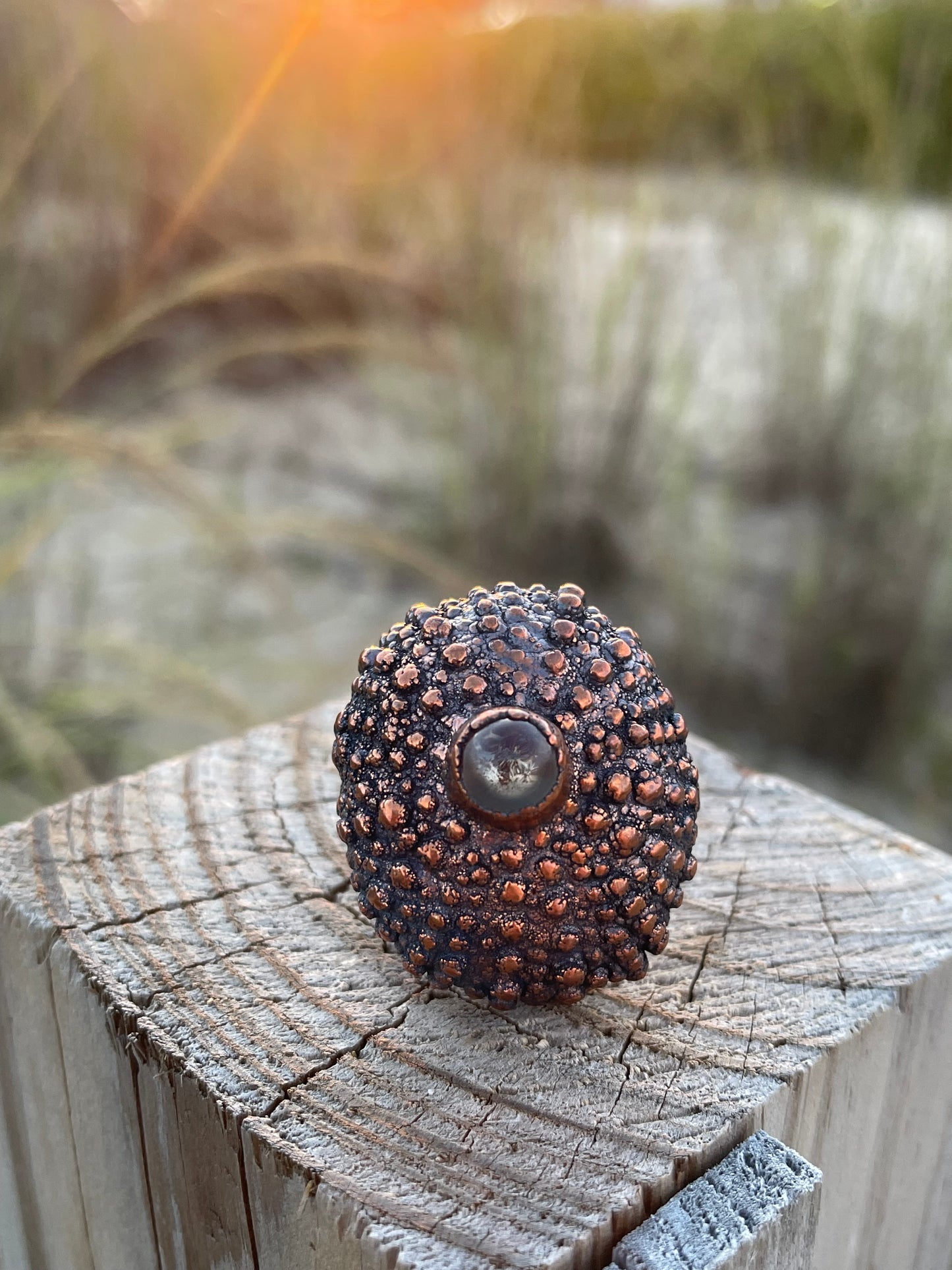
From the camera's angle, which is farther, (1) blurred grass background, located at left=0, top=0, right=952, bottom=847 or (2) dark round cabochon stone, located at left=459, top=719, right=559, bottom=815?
(1) blurred grass background, located at left=0, top=0, right=952, bottom=847

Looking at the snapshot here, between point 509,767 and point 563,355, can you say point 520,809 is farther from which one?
point 563,355

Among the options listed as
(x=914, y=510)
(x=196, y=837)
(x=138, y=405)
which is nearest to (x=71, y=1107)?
(x=196, y=837)

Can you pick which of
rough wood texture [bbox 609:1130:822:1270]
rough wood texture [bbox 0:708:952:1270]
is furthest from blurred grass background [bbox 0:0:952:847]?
rough wood texture [bbox 609:1130:822:1270]

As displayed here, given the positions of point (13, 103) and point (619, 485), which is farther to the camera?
point (619, 485)

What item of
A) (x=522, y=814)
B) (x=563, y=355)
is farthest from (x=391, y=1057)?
(x=563, y=355)

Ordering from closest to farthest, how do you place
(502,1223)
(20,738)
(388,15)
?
(502,1223) → (20,738) → (388,15)

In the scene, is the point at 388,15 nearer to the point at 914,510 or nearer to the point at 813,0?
the point at 813,0

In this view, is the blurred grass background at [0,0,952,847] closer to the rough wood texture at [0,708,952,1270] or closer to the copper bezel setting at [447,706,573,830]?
the rough wood texture at [0,708,952,1270]
